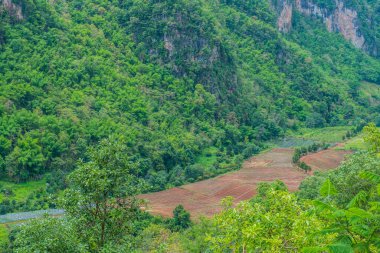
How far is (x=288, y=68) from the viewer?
372ft

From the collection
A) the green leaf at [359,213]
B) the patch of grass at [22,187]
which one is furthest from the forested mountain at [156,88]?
the green leaf at [359,213]

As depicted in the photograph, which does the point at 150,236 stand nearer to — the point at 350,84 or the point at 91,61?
the point at 91,61

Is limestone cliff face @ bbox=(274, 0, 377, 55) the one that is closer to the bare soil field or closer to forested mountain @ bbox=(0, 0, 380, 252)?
forested mountain @ bbox=(0, 0, 380, 252)

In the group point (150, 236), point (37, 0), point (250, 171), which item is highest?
point (37, 0)

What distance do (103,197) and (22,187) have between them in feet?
136

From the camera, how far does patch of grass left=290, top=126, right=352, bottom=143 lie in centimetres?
8750

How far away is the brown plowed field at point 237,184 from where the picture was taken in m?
53.8

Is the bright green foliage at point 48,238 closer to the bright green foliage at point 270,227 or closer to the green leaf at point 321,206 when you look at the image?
the bright green foliage at point 270,227

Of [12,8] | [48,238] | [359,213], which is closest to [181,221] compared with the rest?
[48,238]

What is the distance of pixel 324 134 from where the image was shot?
91.6m

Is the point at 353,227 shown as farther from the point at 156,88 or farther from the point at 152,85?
the point at 152,85

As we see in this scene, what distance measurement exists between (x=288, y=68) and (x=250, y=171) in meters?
50.8

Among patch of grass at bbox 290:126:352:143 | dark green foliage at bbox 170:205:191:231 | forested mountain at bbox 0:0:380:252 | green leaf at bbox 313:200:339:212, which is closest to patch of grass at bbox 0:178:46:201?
forested mountain at bbox 0:0:380:252

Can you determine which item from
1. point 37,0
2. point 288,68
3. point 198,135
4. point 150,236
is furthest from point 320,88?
point 150,236
